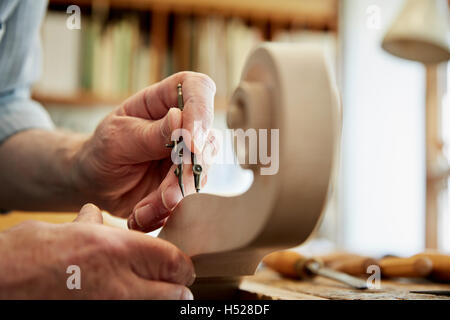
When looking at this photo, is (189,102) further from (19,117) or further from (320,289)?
(19,117)

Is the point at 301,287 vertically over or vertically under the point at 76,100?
under

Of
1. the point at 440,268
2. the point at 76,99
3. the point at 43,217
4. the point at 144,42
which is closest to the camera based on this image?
the point at 440,268

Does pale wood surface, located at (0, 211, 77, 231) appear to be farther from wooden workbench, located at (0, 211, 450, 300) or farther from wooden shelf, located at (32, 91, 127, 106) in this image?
wooden shelf, located at (32, 91, 127, 106)

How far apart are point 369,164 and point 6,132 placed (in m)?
2.14

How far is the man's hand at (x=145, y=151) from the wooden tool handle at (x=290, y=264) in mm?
270

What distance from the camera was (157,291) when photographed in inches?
17.1

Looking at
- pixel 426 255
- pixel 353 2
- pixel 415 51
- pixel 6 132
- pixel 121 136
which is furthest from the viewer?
pixel 353 2

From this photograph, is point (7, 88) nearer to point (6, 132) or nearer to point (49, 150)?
point (6, 132)

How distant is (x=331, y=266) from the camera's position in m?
0.89

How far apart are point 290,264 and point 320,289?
165mm

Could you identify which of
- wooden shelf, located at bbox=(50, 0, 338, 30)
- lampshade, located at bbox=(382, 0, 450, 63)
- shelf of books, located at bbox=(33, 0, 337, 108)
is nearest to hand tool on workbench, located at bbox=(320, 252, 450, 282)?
lampshade, located at bbox=(382, 0, 450, 63)

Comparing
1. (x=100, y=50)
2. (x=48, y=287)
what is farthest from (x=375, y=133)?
(x=48, y=287)

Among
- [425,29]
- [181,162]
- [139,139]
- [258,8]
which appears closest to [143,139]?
[139,139]

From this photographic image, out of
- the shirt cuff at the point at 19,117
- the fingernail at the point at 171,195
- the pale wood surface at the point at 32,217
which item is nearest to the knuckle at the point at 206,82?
the fingernail at the point at 171,195
